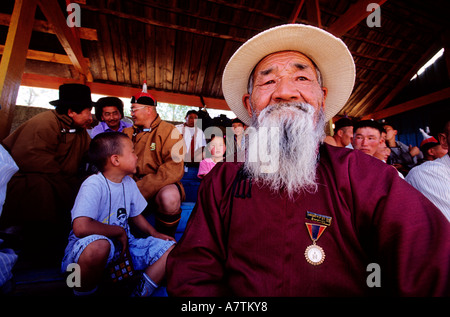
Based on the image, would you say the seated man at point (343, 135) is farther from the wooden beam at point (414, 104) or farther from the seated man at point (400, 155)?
the wooden beam at point (414, 104)

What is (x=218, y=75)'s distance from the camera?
766 centimetres

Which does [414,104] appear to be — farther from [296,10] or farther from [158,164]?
[158,164]

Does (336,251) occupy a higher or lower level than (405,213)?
lower

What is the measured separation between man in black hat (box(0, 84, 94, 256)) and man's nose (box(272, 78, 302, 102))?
2675 millimetres

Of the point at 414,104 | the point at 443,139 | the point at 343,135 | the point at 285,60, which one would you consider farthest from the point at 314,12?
the point at 414,104

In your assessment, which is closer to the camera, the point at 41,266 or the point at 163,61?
the point at 41,266

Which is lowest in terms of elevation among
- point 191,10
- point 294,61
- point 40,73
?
point 294,61

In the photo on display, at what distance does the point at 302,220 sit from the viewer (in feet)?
A: 3.31

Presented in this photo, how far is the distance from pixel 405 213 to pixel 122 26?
7422mm

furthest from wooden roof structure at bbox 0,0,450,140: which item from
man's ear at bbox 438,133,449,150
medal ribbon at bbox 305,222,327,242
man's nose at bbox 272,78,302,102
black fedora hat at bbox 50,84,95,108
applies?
medal ribbon at bbox 305,222,327,242

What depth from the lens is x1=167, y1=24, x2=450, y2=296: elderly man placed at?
2.77 feet

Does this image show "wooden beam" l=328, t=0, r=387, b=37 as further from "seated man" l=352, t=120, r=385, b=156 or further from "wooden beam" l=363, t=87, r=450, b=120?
"wooden beam" l=363, t=87, r=450, b=120
